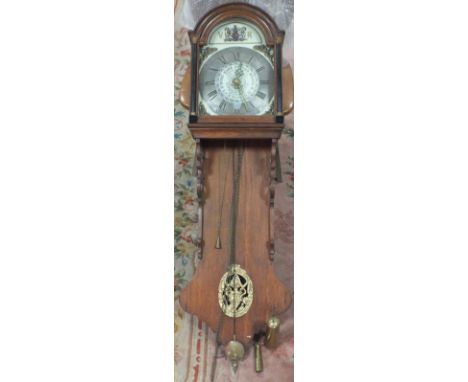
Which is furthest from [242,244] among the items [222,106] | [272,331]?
[222,106]

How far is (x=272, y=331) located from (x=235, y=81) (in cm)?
81

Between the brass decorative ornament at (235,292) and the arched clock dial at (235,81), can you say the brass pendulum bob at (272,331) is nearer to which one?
the brass decorative ornament at (235,292)

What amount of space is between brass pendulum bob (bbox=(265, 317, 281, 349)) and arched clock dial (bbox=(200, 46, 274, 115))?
0.68 metres

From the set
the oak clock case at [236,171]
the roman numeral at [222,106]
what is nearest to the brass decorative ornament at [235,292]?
the oak clock case at [236,171]

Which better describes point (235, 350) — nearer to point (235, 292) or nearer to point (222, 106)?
point (235, 292)

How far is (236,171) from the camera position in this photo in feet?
5.61

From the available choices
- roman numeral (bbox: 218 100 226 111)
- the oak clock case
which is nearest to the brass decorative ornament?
the oak clock case

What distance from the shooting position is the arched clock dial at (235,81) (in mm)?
1604

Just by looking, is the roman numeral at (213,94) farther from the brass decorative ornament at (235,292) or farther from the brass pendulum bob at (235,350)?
the brass pendulum bob at (235,350)

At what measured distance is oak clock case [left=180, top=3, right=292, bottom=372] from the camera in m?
1.58

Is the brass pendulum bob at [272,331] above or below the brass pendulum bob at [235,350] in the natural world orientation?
above

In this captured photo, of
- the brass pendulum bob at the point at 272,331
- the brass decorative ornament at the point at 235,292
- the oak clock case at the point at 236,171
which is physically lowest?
the brass pendulum bob at the point at 272,331

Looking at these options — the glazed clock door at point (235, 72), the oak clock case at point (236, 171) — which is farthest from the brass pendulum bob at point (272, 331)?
the glazed clock door at point (235, 72)

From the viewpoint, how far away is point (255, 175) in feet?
5.62
